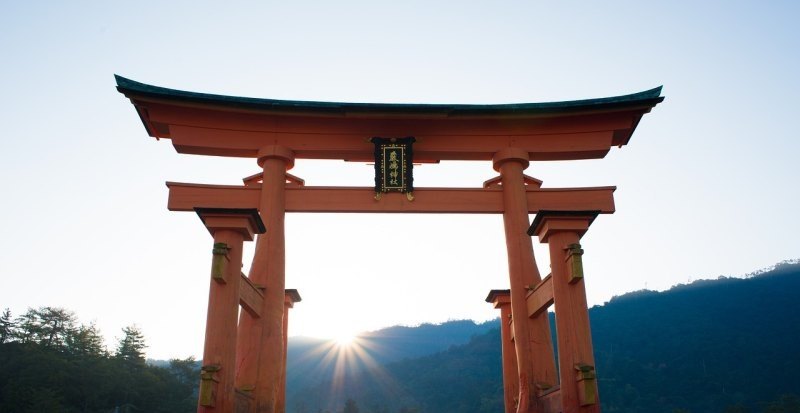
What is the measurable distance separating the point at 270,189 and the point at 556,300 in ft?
12.9

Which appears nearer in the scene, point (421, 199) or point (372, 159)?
point (421, 199)

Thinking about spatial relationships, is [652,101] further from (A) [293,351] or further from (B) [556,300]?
(A) [293,351]

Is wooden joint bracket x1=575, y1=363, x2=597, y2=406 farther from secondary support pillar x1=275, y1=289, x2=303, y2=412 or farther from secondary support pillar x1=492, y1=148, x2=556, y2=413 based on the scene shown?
secondary support pillar x1=275, y1=289, x2=303, y2=412

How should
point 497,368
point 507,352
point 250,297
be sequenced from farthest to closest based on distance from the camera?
point 497,368 < point 507,352 < point 250,297

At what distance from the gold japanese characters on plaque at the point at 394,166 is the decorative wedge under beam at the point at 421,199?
0.11 metres

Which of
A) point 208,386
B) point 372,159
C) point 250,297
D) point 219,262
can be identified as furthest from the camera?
point 372,159

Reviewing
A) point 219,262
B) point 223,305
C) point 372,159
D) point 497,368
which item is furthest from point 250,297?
point 497,368

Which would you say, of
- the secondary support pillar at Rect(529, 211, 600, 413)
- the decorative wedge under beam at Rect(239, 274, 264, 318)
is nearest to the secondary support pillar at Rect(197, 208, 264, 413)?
the decorative wedge under beam at Rect(239, 274, 264, 318)

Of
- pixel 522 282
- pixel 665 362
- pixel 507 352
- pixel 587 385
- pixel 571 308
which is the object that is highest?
pixel 665 362

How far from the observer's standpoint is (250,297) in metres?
6.86

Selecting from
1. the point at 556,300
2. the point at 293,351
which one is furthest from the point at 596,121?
the point at 293,351

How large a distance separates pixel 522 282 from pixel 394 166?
227cm

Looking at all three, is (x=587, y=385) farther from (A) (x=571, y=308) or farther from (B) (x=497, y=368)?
(B) (x=497, y=368)

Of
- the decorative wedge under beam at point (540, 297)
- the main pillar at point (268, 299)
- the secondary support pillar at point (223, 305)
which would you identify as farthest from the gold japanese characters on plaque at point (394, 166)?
the secondary support pillar at point (223, 305)
